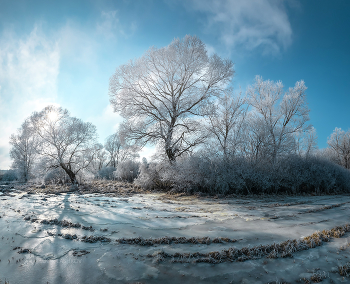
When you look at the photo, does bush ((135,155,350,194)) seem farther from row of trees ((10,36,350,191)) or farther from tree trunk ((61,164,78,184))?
tree trunk ((61,164,78,184))

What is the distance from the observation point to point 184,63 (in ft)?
47.0

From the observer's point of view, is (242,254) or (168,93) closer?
(242,254)

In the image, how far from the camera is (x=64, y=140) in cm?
1898

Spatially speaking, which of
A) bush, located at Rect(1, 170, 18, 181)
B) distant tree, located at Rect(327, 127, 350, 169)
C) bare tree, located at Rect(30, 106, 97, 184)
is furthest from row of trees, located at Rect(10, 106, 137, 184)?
distant tree, located at Rect(327, 127, 350, 169)

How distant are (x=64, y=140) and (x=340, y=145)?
4492 centimetres

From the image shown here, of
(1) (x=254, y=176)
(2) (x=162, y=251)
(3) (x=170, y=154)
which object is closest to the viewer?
(2) (x=162, y=251)

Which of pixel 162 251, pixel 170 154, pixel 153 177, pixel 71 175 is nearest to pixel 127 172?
pixel 71 175

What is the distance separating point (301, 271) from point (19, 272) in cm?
418

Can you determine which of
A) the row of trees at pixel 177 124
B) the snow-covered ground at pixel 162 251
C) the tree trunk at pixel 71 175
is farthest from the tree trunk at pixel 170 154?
the tree trunk at pixel 71 175

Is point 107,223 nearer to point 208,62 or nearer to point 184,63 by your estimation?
point 184,63

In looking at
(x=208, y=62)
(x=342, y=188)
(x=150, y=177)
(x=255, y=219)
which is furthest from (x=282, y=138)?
(x=255, y=219)

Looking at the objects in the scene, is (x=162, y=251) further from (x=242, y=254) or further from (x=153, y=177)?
(x=153, y=177)

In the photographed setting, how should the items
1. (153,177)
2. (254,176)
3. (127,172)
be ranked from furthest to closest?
(127,172), (153,177), (254,176)

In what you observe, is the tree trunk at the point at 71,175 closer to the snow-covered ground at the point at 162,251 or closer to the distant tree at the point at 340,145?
the snow-covered ground at the point at 162,251
